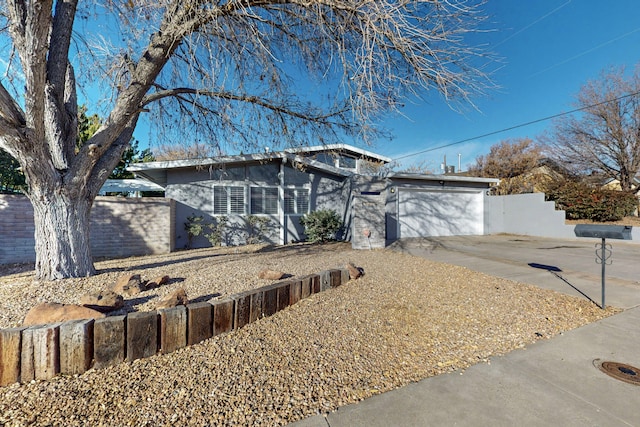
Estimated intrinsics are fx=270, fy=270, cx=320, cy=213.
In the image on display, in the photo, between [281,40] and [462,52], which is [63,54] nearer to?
[281,40]

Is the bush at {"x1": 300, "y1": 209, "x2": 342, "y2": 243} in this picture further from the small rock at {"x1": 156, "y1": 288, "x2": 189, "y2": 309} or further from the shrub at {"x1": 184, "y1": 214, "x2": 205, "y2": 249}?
the small rock at {"x1": 156, "y1": 288, "x2": 189, "y2": 309}

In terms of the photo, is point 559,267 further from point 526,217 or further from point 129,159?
point 129,159

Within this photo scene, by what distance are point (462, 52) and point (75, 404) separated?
5.65 meters

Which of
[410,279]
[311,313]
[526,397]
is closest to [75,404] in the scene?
[311,313]

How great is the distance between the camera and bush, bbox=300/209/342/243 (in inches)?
404

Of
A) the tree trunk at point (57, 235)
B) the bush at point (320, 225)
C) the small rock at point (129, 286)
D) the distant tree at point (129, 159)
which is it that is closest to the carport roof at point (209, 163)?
the bush at point (320, 225)

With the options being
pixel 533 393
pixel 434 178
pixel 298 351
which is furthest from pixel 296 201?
pixel 533 393

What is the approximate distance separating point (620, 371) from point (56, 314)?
516cm

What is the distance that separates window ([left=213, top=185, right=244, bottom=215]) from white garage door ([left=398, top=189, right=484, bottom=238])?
6855mm

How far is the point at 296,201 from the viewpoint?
11.2 m

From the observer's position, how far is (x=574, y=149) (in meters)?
15.9

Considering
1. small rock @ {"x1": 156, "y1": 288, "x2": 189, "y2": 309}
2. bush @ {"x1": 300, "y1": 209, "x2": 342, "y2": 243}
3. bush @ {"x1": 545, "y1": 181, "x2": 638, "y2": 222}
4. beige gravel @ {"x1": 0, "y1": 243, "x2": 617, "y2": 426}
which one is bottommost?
beige gravel @ {"x1": 0, "y1": 243, "x2": 617, "y2": 426}

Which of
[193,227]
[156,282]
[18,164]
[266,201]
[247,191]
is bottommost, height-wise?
[156,282]

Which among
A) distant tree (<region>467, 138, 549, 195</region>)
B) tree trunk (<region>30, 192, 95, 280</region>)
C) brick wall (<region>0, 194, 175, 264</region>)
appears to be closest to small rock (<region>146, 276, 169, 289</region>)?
tree trunk (<region>30, 192, 95, 280</region>)
